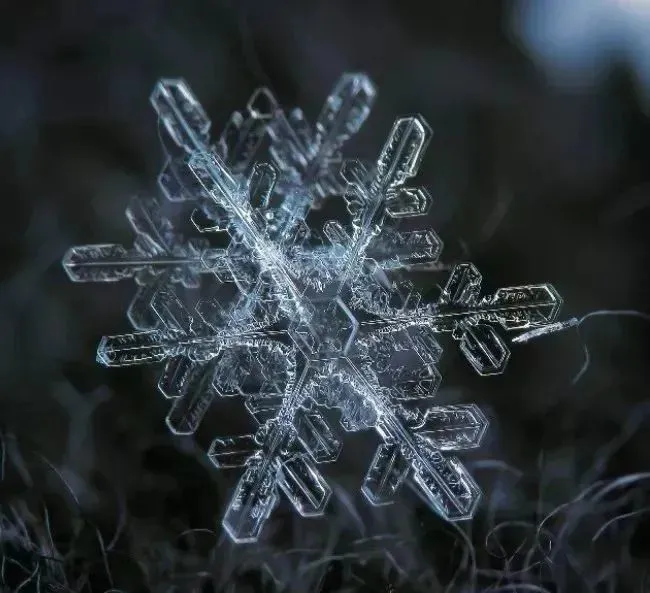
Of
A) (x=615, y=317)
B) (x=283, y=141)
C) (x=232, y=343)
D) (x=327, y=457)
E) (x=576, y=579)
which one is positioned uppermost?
(x=283, y=141)

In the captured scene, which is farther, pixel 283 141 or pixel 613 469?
pixel 613 469

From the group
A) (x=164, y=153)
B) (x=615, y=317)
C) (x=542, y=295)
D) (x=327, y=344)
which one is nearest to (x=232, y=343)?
(x=327, y=344)

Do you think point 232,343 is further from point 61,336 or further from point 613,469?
point 613,469

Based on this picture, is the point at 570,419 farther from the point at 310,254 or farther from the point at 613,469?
the point at 310,254

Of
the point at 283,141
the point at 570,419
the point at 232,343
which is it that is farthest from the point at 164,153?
the point at 570,419

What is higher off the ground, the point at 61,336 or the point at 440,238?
the point at 440,238
